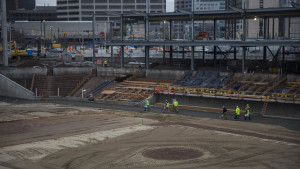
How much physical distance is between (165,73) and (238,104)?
15.2 metres

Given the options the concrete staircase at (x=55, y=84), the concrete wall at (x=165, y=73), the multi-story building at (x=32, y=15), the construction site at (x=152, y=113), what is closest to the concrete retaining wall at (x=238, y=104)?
the construction site at (x=152, y=113)

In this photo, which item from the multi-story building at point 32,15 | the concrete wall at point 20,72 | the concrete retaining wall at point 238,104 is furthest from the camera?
the multi-story building at point 32,15

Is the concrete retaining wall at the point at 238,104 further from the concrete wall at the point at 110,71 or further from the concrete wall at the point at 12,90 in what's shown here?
the concrete wall at the point at 12,90

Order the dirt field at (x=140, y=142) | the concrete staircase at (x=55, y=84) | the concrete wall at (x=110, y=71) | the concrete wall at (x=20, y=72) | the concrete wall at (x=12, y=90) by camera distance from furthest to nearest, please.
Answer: the concrete wall at (x=110, y=71) → the concrete wall at (x=20, y=72) → the concrete staircase at (x=55, y=84) → the concrete wall at (x=12, y=90) → the dirt field at (x=140, y=142)

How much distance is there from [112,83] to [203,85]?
1288cm

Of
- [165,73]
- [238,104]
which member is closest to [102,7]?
[165,73]

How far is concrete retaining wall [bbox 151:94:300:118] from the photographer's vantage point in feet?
118

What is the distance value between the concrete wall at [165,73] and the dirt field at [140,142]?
15.4 meters

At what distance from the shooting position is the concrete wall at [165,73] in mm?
51250

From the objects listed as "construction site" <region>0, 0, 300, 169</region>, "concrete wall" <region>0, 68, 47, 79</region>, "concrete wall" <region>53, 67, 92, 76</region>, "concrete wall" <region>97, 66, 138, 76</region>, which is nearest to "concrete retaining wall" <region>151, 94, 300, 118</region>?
"construction site" <region>0, 0, 300, 169</region>

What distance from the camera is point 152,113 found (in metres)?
38.2

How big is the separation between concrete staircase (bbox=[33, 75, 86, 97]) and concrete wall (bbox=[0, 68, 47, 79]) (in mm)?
1166

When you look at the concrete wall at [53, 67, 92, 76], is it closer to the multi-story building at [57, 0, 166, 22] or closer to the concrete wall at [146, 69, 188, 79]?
the concrete wall at [146, 69, 188, 79]

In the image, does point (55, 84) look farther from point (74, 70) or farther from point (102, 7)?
point (102, 7)
